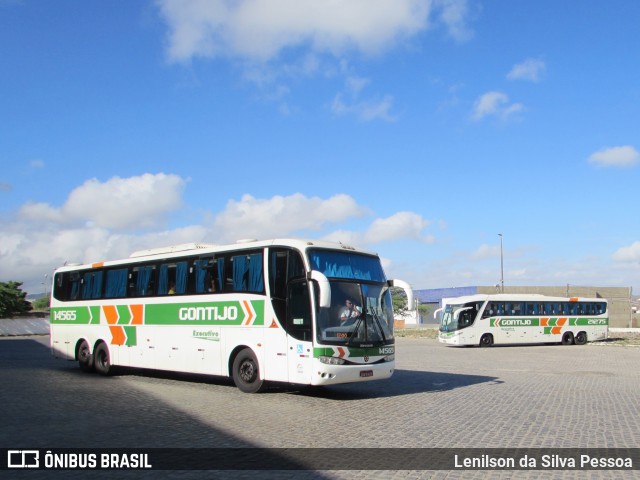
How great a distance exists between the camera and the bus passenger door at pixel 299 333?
12922 mm

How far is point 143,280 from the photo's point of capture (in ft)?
58.1

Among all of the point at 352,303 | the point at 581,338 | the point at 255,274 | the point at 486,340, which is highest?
the point at 255,274

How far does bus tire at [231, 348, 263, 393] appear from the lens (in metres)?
14.0

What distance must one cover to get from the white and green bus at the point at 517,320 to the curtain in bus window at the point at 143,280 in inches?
884

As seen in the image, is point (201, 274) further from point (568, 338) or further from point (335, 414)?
point (568, 338)

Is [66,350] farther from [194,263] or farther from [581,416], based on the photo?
[581,416]

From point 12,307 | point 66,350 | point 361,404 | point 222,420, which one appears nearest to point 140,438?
point 222,420

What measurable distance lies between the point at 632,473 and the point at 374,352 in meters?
6.72

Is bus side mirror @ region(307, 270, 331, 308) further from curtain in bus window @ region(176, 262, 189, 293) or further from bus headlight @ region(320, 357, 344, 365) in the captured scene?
curtain in bus window @ region(176, 262, 189, 293)

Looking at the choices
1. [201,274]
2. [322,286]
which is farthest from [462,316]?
[322,286]

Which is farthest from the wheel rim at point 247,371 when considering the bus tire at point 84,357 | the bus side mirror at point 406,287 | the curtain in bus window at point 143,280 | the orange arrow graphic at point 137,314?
the bus tire at point 84,357

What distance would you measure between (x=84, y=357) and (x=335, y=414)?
36.9 feet

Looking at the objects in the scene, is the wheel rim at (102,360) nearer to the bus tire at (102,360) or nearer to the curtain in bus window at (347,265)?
the bus tire at (102,360)

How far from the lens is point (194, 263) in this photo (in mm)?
16172
